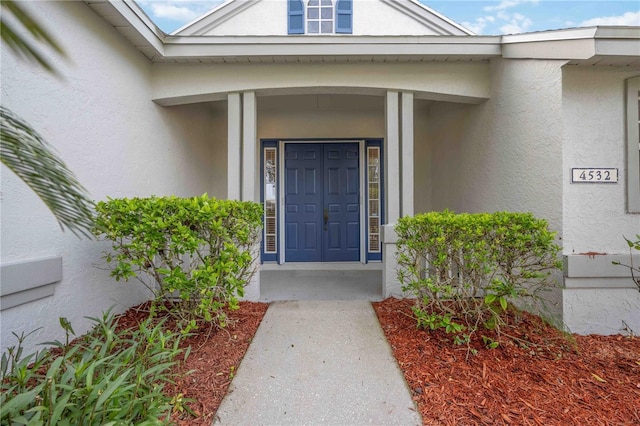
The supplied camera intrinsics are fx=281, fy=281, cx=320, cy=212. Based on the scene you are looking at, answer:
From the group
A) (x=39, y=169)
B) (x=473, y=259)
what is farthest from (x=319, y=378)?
(x=39, y=169)

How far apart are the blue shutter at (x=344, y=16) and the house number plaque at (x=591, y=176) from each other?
4086 millimetres

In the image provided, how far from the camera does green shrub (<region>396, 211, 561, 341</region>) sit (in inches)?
93.7

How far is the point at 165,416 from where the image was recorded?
1.57 meters

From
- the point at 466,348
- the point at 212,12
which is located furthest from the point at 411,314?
the point at 212,12

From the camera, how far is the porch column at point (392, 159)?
345 centimetres

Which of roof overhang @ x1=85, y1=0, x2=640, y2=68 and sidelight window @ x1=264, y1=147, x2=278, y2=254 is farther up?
roof overhang @ x1=85, y1=0, x2=640, y2=68

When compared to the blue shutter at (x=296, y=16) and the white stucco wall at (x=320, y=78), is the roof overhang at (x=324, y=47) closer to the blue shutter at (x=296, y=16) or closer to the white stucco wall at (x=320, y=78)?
the white stucco wall at (x=320, y=78)

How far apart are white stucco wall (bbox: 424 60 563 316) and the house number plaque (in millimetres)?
156

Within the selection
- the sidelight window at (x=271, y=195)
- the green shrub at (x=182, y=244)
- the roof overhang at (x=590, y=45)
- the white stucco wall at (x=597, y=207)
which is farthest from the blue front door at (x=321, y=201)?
the white stucco wall at (x=597, y=207)

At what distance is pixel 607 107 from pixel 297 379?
12.7 ft

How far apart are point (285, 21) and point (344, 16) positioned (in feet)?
3.47

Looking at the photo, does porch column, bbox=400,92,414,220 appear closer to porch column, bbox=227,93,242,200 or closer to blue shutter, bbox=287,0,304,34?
porch column, bbox=227,93,242,200

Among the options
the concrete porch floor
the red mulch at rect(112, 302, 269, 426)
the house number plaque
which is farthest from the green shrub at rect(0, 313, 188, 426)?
the house number plaque

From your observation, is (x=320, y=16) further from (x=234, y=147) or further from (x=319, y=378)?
(x=319, y=378)
